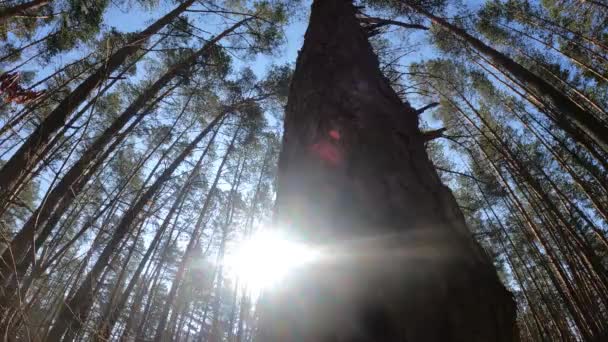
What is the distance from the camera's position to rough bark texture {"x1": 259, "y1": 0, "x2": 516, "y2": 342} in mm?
480

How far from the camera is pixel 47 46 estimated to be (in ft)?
21.3

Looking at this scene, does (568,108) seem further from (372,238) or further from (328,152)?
(372,238)

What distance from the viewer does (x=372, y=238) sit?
22.8 inches

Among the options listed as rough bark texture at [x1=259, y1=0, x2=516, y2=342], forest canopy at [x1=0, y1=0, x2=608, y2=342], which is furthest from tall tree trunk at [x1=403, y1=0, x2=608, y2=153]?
rough bark texture at [x1=259, y1=0, x2=516, y2=342]

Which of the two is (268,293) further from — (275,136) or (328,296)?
(275,136)

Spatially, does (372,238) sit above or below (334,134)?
below

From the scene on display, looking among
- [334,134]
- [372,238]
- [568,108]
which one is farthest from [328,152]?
[568,108]

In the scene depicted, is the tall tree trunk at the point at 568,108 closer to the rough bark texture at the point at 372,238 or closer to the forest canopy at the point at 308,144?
the forest canopy at the point at 308,144

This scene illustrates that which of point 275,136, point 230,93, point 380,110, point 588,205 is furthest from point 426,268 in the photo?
point 588,205

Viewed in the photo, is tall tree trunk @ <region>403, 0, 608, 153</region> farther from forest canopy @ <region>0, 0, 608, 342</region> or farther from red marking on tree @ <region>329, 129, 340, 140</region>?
red marking on tree @ <region>329, 129, 340, 140</region>

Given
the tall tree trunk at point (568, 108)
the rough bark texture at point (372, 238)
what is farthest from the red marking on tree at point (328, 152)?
the tall tree trunk at point (568, 108)

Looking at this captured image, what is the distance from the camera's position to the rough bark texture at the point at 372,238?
1.57 feet

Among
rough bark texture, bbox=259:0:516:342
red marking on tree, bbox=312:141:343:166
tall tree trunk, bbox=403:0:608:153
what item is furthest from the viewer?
tall tree trunk, bbox=403:0:608:153

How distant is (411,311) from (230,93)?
8.37m
